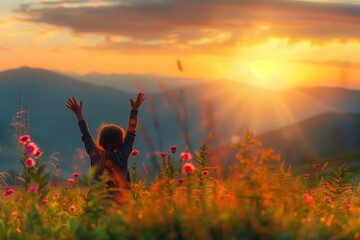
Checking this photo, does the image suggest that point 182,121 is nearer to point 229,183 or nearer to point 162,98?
point 162,98

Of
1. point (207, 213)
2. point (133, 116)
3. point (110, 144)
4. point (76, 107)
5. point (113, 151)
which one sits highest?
point (76, 107)

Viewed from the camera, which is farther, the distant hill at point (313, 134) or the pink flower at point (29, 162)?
the distant hill at point (313, 134)

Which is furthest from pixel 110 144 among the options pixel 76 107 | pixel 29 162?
pixel 29 162

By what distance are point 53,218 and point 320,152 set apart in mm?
125208

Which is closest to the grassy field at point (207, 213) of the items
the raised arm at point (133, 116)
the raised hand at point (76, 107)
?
the raised arm at point (133, 116)

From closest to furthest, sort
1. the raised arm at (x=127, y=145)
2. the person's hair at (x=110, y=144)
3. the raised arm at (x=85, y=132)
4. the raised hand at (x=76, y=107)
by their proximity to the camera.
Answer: the person's hair at (x=110, y=144)
the raised arm at (x=127, y=145)
the raised arm at (x=85, y=132)
the raised hand at (x=76, y=107)

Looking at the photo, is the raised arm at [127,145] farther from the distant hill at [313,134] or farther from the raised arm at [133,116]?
the distant hill at [313,134]

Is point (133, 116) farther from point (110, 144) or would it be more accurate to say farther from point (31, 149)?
point (31, 149)

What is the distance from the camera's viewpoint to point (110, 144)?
368 inches

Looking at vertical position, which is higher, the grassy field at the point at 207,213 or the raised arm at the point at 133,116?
the raised arm at the point at 133,116

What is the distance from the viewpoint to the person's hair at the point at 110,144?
9125mm

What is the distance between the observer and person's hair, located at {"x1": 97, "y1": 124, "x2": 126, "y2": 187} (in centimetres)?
912

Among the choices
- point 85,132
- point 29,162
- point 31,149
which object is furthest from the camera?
point 85,132

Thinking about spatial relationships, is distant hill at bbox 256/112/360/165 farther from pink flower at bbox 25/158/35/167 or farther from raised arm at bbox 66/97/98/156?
pink flower at bbox 25/158/35/167
